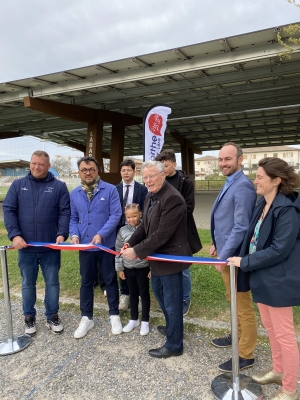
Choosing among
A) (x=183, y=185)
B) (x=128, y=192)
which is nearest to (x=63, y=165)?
(x=128, y=192)

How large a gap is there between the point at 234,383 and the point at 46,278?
2349 millimetres

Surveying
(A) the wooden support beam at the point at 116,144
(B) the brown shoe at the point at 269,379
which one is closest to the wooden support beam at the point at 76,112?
(A) the wooden support beam at the point at 116,144

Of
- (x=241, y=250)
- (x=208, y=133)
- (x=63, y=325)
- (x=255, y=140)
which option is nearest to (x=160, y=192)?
(x=241, y=250)

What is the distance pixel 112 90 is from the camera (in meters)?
11.8

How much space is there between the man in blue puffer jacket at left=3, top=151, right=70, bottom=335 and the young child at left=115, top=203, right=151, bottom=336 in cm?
72

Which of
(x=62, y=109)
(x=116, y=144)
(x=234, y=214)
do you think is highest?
(x=62, y=109)

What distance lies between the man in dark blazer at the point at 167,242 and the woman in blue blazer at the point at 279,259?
0.65m

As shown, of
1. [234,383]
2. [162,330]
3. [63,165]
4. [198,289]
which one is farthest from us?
[63,165]

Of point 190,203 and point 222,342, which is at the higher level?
point 190,203

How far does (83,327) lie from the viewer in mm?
3492

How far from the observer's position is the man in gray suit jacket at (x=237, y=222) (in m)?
2.57

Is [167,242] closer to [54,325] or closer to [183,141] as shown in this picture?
[54,325]

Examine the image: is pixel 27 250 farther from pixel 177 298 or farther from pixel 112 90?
pixel 112 90

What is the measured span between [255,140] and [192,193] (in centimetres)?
2392
